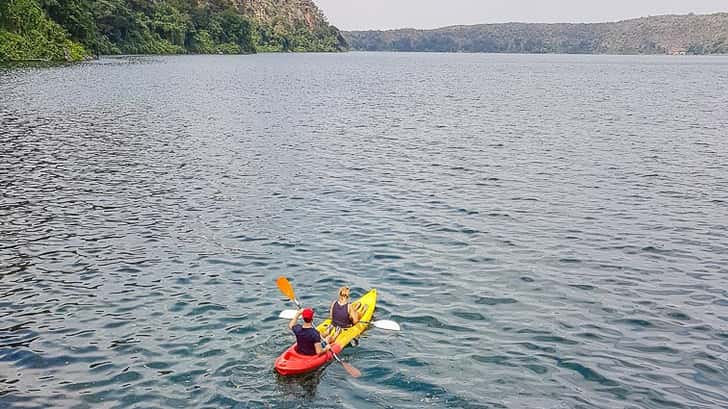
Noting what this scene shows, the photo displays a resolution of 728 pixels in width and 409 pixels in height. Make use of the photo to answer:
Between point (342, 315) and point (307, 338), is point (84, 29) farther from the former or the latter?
point (307, 338)

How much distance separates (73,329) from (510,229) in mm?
15982

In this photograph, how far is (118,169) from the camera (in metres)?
35.9

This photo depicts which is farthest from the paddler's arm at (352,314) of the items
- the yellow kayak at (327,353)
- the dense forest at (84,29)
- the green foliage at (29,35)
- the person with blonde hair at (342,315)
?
the dense forest at (84,29)

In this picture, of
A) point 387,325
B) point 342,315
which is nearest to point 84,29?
point 342,315

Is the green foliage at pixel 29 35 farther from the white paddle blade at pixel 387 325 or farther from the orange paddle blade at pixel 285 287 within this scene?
the white paddle blade at pixel 387 325

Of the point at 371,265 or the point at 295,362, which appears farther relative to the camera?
the point at 371,265

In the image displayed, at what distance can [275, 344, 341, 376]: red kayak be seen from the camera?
14953 mm

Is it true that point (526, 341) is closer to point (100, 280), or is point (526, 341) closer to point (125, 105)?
point (100, 280)

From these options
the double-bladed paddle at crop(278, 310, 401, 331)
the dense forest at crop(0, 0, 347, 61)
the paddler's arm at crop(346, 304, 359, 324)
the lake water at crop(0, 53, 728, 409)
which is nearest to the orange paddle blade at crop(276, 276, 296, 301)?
the double-bladed paddle at crop(278, 310, 401, 331)

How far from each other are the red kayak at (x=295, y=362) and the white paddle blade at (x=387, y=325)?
6.22ft

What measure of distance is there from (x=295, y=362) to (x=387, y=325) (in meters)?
2.88

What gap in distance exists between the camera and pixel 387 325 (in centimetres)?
1705

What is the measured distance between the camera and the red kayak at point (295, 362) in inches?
589

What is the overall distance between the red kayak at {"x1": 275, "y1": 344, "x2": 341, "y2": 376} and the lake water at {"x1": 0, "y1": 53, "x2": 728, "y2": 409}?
0.67ft
